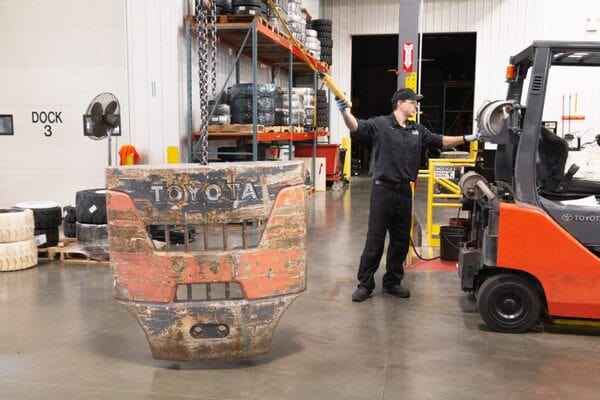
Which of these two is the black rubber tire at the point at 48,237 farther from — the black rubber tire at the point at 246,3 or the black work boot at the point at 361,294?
the black rubber tire at the point at 246,3

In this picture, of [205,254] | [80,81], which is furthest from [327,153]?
[205,254]

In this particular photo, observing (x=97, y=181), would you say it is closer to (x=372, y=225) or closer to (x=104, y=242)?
(x=104, y=242)

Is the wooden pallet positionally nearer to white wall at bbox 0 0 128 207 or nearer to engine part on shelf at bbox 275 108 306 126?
white wall at bbox 0 0 128 207

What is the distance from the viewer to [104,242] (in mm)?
7402

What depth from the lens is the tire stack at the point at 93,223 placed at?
7.37 metres

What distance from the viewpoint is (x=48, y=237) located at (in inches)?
301

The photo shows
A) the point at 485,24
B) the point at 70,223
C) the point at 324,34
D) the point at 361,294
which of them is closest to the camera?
the point at 361,294

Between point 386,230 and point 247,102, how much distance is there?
16.3 ft

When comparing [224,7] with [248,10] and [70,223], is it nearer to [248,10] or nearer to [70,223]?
[248,10]

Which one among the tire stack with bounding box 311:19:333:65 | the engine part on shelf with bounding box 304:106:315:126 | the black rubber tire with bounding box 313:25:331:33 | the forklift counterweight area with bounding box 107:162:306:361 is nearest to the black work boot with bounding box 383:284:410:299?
the forklift counterweight area with bounding box 107:162:306:361

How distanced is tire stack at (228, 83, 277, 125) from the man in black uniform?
179 inches

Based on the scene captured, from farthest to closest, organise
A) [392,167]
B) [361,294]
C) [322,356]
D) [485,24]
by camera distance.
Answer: [485,24], [361,294], [392,167], [322,356]

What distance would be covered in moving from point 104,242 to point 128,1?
168 inches

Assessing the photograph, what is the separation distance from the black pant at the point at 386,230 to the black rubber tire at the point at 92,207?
3524 millimetres
